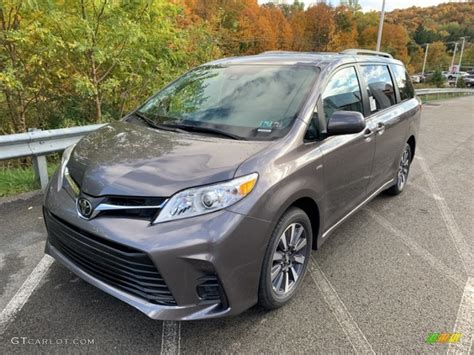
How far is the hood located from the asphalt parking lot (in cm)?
90

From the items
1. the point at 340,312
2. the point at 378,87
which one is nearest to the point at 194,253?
the point at 340,312

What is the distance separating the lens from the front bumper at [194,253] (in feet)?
6.53

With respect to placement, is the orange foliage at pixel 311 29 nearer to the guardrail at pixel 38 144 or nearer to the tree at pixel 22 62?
the tree at pixel 22 62

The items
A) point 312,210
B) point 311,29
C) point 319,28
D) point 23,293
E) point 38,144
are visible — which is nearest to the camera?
point 23,293

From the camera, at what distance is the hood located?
215 centimetres

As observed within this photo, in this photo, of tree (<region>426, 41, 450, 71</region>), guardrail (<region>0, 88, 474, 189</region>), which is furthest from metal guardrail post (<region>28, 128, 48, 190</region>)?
tree (<region>426, 41, 450, 71</region>)

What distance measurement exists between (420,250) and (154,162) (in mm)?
2725

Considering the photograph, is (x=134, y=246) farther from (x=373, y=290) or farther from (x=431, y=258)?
(x=431, y=258)

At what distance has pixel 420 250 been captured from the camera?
11.7ft

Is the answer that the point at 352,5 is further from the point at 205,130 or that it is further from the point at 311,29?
the point at 205,130

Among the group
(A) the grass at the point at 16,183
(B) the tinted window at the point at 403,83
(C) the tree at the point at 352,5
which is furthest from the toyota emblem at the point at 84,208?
(C) the tree at the point at 352,5

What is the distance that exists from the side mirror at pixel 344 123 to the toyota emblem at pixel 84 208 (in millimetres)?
1746

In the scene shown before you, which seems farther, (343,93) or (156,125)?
(343,93)

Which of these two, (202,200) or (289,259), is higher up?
(202,200)
